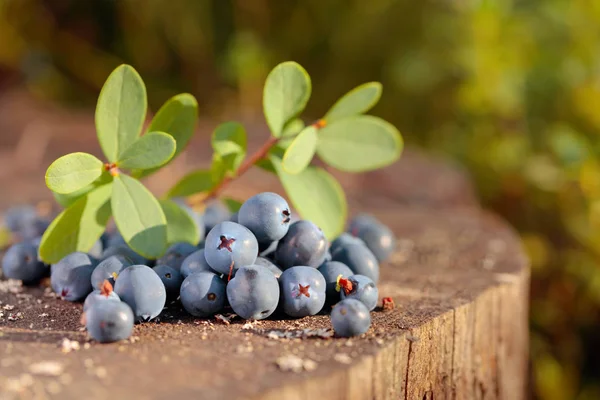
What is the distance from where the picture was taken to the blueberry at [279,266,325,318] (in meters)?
0.91

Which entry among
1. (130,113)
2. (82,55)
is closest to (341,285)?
(130,113)

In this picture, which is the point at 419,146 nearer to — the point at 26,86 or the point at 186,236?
the point at 26,86

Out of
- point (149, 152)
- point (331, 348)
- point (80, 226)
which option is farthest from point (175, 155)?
point (331, 348)

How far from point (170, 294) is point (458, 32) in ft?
7.63

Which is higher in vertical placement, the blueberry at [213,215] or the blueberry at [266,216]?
the blueberry at [266,216]

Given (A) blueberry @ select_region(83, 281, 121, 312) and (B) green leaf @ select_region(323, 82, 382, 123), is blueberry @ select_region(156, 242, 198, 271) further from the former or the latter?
(B) green leaf @ select_region(323, 82, 382, 123)

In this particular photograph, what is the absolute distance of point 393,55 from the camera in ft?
11.5

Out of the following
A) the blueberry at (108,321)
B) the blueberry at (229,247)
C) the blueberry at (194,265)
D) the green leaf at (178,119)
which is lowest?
the blueberry at (108,321)

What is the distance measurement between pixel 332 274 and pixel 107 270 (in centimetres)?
32

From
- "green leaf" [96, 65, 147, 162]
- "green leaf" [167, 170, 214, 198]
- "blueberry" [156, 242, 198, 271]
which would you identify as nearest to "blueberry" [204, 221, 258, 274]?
"blueberry" [156, 242, 198, 271]

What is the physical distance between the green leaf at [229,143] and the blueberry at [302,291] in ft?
0.93

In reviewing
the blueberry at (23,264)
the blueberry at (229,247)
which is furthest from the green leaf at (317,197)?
the blueberry at (23,264)

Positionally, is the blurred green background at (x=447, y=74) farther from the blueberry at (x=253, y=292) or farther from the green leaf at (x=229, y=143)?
the blueberry at (x=253, y=292)

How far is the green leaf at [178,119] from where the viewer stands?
1.08 metres
